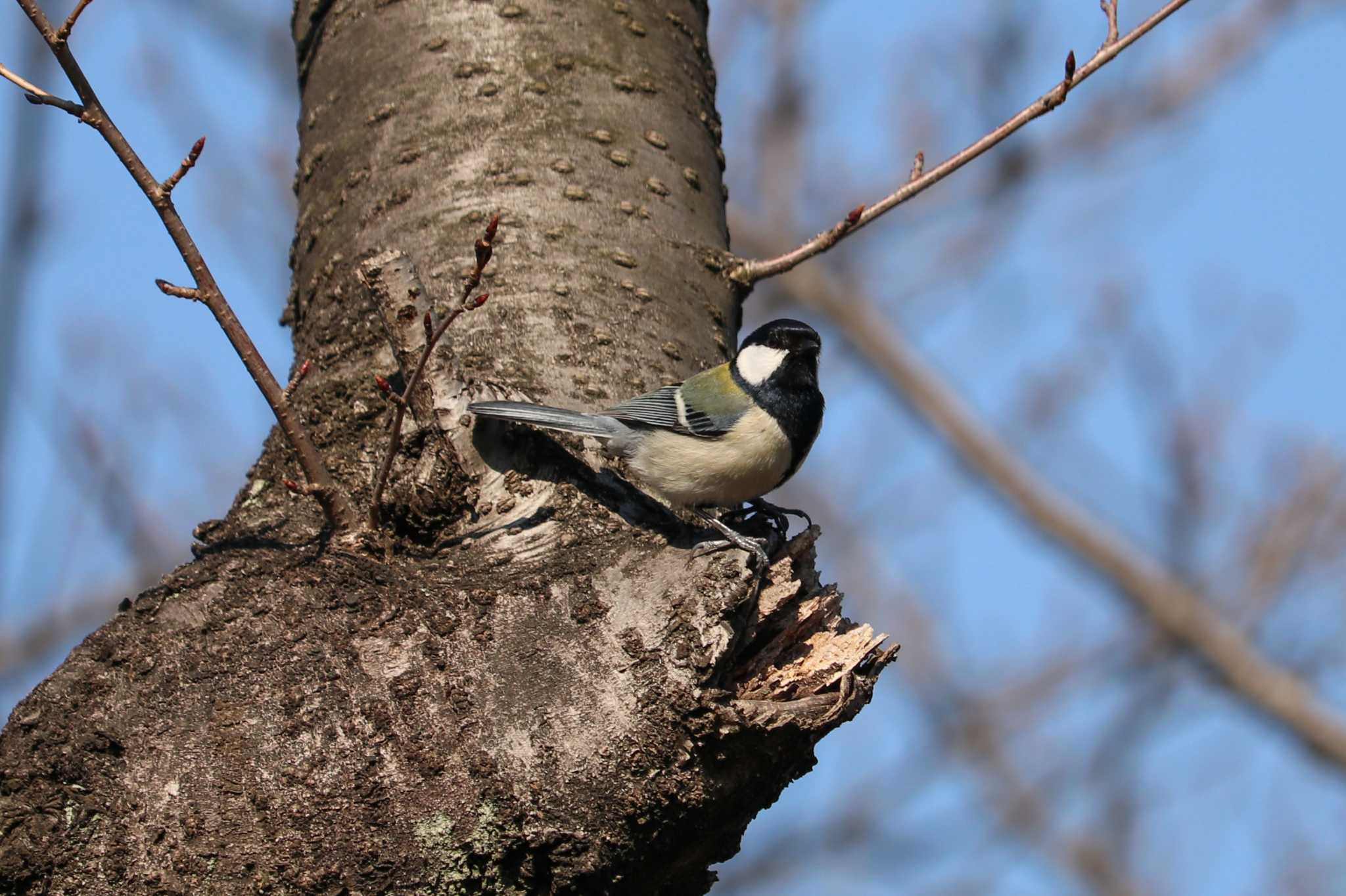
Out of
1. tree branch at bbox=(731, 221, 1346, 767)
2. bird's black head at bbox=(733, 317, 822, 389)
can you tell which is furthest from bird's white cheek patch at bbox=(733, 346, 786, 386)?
tree branch at bbox=(731, 221, 1346, 767)

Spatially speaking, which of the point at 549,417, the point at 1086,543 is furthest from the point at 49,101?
the point at 1086,543

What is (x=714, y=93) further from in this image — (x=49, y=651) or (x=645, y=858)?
(x=49, y=651)

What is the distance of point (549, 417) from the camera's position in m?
2.67

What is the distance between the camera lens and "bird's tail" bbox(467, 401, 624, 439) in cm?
262

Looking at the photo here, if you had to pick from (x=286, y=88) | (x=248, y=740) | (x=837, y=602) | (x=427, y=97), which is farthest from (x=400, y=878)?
(x=286, y=88)

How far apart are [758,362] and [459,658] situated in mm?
1656

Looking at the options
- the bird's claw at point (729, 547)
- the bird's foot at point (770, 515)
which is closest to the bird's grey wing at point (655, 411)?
the bird's foot at point (770, 515)

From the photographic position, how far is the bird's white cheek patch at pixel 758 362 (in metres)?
3.47

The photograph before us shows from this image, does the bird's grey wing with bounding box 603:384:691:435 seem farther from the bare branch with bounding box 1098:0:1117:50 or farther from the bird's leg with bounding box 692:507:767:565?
the bare branch with bounding box 1098:0:1117:50

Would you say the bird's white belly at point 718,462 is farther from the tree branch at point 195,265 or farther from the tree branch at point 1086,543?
the tree branch at point 1086,543

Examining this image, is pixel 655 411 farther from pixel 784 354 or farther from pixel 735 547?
pixel 784 354

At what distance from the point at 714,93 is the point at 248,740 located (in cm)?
225

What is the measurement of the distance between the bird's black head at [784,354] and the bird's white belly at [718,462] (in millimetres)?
187

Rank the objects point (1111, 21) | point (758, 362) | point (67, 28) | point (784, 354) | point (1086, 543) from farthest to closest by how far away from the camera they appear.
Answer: point (1086, 543) < point (784, 354) < point (758, 362) < point (1111, 21) < point (67, 28)
